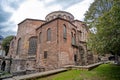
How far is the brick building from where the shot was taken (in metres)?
19.4

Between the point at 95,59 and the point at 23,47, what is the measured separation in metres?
17.6

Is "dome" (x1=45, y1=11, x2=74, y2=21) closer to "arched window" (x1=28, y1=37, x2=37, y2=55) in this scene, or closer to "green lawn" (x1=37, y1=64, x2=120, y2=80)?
"arched window" (x1=28, y1=37, x2=37, y2=55)

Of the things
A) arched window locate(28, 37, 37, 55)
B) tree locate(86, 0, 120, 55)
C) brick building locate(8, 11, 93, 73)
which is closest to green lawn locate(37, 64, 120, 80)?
tree locate(86, 0, 120, 55)

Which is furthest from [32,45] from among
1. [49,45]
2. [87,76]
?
[87,76]

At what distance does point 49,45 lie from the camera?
2047cm

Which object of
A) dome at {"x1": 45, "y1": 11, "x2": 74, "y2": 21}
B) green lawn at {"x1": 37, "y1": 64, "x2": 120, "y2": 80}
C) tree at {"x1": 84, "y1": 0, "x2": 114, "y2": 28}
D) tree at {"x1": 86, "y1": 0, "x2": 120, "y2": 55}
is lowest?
green lawn at {"x1": 37, "y1": 64, "x2": 120, "y2": 80}

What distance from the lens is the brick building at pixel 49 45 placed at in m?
19.4

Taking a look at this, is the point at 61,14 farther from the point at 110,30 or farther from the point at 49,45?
the point at 110,30

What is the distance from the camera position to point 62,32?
67.0 feet

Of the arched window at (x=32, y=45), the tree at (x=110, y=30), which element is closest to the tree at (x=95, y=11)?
the tree at (x=110, y=30)

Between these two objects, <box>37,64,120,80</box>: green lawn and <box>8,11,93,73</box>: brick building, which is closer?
<box>37,64,120,80</box>: green lawn

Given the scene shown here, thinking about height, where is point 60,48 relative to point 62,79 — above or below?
above

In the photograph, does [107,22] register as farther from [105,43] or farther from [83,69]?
[83,69]

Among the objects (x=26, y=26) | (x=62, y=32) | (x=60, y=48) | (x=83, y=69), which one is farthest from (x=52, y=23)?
(x=83, y=69)
